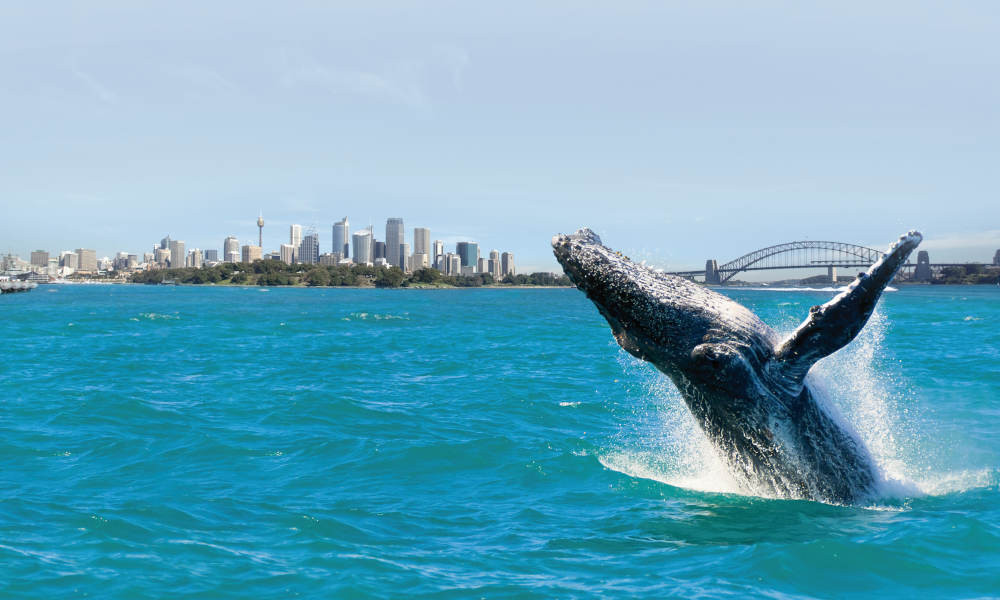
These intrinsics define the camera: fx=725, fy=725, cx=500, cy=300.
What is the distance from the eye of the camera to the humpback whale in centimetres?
620

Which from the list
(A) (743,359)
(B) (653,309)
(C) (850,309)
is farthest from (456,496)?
(C) (850,309)

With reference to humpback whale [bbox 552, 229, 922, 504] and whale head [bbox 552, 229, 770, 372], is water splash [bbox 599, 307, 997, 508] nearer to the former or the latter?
humpback whale [bbox 552, 229, 922, 504]

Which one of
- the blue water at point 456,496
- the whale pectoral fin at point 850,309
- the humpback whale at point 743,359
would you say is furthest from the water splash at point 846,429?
the whale pectoral fin at point 850,309

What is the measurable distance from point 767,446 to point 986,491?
10.6 feet

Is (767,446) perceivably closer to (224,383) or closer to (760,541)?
(760,541)

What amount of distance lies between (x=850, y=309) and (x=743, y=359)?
3.08 ft

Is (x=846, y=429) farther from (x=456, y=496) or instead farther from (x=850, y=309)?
(x=456, y=496)

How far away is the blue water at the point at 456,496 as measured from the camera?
19.2ft

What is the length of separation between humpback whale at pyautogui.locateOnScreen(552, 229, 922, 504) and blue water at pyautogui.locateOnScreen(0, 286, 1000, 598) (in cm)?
42

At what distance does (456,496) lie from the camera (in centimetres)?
843

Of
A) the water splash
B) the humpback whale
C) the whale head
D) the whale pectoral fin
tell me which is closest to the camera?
the whale pectoral fin

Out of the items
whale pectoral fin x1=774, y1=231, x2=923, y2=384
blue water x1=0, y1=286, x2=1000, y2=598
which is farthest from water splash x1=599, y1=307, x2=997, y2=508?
whale pectoral fin x1=774, y1=231, x2=923, y2=384

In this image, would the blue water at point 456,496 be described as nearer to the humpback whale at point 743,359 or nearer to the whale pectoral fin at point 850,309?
the humpback whale at point 743,359

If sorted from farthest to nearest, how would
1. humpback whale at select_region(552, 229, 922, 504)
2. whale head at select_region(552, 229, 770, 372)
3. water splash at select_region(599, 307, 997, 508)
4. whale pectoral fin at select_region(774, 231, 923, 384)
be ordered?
water splash at select_region(599, 307, 997, 508), whale head at select_region(552, 229, 770, 372), humpback whale at select_region(552, 229, 922, 504), whale pectoral fin at select_region(774, 231, 923, 384)
